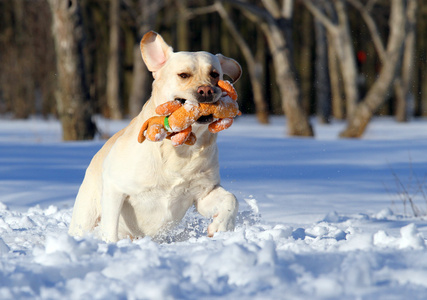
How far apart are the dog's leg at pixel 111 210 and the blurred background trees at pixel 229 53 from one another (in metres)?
6.58

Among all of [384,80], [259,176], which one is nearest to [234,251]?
[259,176]

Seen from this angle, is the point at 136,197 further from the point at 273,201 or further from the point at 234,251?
the point at 273,201

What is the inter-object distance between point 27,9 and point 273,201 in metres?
19.1

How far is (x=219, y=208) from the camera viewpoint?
377 cm

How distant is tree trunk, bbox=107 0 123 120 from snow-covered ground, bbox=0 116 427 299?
1121 centimetres

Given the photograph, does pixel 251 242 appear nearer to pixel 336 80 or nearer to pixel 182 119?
pixel 182 119

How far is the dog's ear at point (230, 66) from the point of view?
4.16 m

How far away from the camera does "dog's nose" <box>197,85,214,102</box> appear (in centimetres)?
361

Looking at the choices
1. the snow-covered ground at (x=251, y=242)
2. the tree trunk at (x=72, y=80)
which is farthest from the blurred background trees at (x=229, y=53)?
the snow-covered ground at (x=251, y=242)

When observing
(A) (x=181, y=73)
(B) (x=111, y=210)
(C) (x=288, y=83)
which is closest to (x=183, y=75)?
(A) (x=181, y=73)

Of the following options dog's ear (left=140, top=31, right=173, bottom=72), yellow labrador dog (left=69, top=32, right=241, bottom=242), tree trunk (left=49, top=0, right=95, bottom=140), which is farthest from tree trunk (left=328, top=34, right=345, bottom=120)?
yellow labrador dog (left=69, top=32, right=241, bottom=242)

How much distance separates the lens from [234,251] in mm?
2662

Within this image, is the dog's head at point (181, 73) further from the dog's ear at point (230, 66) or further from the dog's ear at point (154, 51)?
the dog's ear at point (230, 66)

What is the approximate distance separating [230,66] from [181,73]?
0.53m
